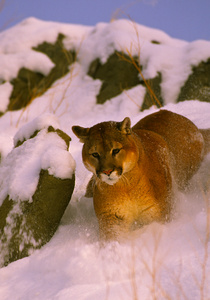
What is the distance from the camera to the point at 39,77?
8352 millimetres

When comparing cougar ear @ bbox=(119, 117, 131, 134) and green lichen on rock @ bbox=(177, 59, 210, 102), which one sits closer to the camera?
cougar ear @ bbox=(119, 117, 131, 134)

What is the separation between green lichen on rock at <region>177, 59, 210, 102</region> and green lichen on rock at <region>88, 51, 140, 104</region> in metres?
1.05

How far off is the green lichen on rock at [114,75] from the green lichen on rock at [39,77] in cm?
77

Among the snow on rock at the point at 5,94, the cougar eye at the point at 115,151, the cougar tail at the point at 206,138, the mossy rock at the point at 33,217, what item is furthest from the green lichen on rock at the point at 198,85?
the cougar eye at the point at 115,151

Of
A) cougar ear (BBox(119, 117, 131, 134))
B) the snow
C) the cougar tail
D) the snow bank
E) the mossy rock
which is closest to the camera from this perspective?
the snow

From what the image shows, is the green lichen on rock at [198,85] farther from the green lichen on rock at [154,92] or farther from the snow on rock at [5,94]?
the snow on rock at [5,94]

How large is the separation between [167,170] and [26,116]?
466 cm

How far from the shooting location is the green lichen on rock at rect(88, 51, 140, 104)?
755cm

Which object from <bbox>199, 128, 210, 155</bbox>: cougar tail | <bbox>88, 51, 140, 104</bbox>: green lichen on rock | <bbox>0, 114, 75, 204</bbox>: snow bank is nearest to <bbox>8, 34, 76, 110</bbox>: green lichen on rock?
<bbox>88, 51, 140, 104</bbox>: green lichen on rock

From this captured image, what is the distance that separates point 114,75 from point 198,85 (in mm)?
1826

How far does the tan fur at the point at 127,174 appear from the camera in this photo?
9.46ft

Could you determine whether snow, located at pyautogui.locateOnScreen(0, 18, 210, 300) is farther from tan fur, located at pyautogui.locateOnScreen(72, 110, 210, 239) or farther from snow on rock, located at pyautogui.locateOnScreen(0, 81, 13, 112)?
snow on rock, located at pyautogui.locateOnScreen(0, 81, 13, 112)

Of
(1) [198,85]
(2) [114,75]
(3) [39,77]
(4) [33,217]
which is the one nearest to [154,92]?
(1) [198,85]

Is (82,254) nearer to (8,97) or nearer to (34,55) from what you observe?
(8,97)
